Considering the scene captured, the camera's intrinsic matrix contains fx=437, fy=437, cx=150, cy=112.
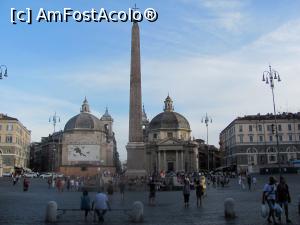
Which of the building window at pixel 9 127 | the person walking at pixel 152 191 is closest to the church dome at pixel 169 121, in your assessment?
the building window at pixel 9 127

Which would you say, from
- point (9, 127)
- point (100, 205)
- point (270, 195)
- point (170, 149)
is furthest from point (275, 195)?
point (170, 149)

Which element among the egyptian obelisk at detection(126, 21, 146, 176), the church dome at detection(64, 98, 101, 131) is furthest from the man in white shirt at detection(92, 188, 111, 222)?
the church dome at detection(64, 98, 101, 131)

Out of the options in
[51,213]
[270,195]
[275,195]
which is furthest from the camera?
[51,213]

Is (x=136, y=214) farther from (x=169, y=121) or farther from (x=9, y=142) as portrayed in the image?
(x=169, y=121)

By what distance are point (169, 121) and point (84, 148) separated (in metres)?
19.3

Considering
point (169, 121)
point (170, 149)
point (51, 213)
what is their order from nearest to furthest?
point (51, 213)
point (170, 149)
point (169, 121)

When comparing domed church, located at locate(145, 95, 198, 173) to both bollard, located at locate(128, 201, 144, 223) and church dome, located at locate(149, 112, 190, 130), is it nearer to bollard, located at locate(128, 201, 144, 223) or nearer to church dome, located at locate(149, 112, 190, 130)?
church dome, located at locate(149, 112, 190, 130)

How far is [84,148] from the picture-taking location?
93000 millimetres

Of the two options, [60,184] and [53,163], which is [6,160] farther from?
[60,184]

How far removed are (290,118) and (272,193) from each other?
74.5m

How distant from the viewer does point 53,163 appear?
112125mm

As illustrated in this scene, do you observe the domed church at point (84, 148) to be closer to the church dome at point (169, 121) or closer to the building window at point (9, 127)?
the church dome at point (169, 121)

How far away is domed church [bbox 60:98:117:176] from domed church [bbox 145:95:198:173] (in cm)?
954

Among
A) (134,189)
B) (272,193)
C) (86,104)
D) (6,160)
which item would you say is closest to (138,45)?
(134,189)
